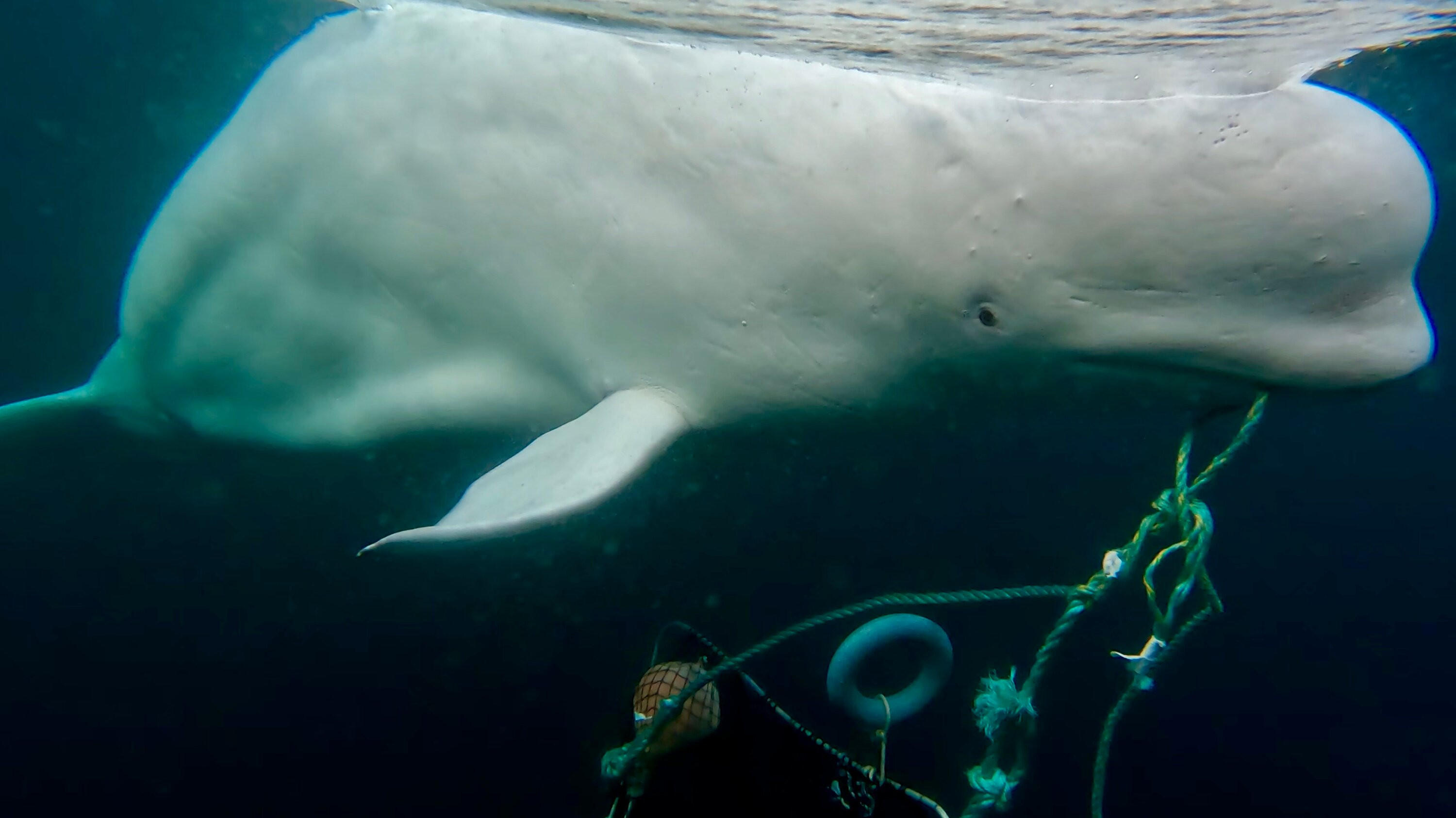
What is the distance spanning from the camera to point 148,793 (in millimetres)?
11188

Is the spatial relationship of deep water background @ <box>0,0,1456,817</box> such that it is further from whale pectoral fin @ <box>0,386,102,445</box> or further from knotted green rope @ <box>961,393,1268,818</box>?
knotted green rope @ <box>961,393,1268,818</box>

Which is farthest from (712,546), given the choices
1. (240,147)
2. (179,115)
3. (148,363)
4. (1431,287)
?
(1431,287)

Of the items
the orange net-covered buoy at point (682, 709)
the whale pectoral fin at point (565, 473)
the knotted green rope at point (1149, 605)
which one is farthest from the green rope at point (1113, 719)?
the whale pectoral fin at point (565, 473)

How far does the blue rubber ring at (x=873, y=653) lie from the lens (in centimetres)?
399

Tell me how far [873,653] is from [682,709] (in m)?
1.17

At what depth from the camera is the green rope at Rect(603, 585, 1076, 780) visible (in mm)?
2578

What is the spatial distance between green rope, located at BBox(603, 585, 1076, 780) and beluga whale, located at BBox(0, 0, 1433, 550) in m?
0.89

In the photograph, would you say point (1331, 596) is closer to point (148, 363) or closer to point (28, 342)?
point (148, 363)

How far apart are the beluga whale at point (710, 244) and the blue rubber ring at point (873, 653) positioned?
1316 mm

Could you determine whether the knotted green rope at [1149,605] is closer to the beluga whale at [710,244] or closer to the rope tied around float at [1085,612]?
the rope tied around float at [1085,612]

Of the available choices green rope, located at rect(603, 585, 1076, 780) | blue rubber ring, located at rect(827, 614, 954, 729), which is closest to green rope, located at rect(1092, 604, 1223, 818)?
green rope, located at rect(603, 585, 1076, 780)

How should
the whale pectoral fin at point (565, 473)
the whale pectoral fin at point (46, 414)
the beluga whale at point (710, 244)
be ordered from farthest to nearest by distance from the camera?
1. the whale pectoral fin at point (46, 414)
2. the whale pectoral fin at point (565, 473)
3. the beluga whale at point (710, 244)

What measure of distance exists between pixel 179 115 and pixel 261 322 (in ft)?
69.8

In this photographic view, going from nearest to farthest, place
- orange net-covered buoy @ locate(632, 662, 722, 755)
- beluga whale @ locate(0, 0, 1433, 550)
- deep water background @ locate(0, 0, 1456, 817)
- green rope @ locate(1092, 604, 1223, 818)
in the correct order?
green rope @ locate(1092, 604, 1223, 818) → beluga whale @ locate(0, 0, 1433, 550) → orange net-covered buoy @ locate(632, 662, 722, 755) → deep water background @ locate(0, 0, 1456, 817)
